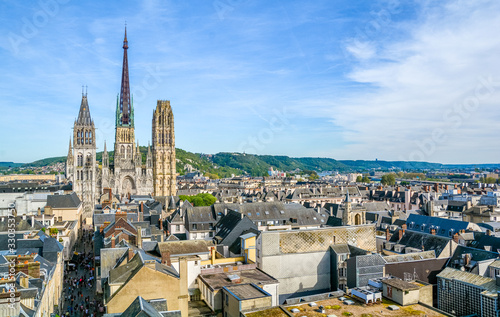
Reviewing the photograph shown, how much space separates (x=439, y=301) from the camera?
3531 centimetres

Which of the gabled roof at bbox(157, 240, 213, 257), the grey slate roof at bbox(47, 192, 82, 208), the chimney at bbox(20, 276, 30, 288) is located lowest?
the gabled roof at bbox(157, 240, 213, 257)

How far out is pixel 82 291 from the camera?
4856 centimetres

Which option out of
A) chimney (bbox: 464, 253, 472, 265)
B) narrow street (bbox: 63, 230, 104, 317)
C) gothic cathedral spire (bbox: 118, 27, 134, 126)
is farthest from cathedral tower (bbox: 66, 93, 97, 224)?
chimney (bbox: 464, 253, 472, 265)

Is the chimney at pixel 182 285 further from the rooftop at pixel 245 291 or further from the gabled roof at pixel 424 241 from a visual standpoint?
the gabled roof at pixel 424 241

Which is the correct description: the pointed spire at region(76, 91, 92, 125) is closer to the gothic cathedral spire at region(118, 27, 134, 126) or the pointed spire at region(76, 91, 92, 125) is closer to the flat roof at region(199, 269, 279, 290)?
the gothic cathedral spire at region(118, 27, 134, 126)

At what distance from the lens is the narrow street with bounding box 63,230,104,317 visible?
41.7 meters

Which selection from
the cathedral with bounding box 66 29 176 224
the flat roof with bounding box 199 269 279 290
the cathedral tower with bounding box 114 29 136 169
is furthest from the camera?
the cathedral tower with bounding box 114 29 136 169

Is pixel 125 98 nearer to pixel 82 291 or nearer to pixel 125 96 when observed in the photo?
pixel 125 96

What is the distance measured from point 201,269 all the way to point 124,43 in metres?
128

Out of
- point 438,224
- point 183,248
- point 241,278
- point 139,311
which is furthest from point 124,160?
point 139,311

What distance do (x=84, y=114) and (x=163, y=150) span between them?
90.0 feet

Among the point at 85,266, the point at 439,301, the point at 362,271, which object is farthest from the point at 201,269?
the point at 85,266

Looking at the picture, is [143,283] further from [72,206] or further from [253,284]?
[72,206]

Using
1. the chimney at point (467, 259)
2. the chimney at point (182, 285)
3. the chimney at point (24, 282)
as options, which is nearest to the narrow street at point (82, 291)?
the chimney at point (24, 282)
